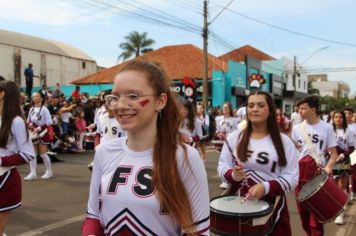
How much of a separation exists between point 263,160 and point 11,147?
225cm

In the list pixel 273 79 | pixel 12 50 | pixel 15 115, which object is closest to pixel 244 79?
pixel 273 79

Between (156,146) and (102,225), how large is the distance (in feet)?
1.58

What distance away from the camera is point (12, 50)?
45688mm

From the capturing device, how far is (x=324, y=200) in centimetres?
452

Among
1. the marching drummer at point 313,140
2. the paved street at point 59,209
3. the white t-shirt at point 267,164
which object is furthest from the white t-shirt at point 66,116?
the white t-shirt at point 267,164

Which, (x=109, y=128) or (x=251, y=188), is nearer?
(x=251, y=188)

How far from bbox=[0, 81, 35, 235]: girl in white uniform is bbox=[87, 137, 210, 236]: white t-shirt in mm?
2129

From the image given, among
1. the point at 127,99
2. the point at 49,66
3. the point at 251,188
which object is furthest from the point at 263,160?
the point at 49,66

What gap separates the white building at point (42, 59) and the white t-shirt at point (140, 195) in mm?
45302

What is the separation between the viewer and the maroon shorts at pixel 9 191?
4.06m

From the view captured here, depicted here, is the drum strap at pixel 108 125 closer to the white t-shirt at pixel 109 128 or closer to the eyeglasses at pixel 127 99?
the white t-shirt at pixel 109 128

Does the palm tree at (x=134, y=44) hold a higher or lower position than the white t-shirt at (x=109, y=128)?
higher

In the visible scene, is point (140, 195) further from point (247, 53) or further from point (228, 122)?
point (247, 53)

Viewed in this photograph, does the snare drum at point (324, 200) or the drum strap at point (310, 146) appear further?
the drum strap at point (310, 146)
